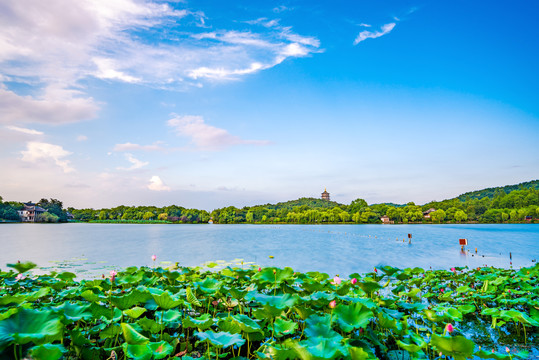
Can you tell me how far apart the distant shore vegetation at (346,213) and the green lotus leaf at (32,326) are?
77553 millimetres

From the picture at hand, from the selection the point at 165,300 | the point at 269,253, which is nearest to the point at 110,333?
the point at 165,300

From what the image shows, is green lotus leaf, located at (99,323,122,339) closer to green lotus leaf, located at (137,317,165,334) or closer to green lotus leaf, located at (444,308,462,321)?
green lotus leaf, located at (137,317,165,334)

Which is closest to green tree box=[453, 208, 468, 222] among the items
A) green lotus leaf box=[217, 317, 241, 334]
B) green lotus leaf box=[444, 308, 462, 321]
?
green lotus leaf box=[444, 308, 462, 321]

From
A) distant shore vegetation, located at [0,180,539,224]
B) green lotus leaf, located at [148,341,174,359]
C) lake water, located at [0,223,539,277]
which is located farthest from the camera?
distant shore vegetation, located at [0,180,539,224]

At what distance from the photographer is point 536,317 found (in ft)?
11.0

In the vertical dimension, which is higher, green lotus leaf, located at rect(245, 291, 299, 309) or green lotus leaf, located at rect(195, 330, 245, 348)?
green lotus leaf, located at rect(245, 291, 299, 309)

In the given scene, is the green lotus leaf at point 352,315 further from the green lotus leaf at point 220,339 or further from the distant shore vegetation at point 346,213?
the distant shore vegetation at point 346,213

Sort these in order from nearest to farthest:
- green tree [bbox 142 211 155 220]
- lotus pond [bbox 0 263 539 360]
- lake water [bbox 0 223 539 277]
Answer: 1. lotus pond [bbox 0 263 539 360]
2. lake water [bbox 0 223 539 277]
3. green tree [bbox 142 211 155 220]

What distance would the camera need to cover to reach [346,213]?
81.0 metres

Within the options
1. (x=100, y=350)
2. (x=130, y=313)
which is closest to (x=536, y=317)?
(x=130, y=313)

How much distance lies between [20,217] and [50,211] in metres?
5.40

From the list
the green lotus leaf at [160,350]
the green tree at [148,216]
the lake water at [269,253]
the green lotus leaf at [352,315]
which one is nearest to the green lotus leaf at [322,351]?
the green lotus leaf at [352,315]

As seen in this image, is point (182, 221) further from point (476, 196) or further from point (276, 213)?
point (476, 196)

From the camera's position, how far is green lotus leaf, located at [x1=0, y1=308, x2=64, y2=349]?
1.66 meters
